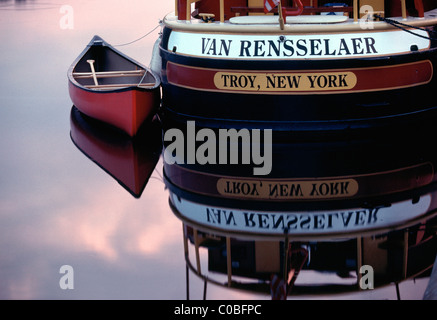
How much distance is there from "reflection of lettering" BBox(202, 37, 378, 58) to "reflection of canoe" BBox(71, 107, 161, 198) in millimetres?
1686

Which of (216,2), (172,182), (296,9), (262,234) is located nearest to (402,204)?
(262,234)

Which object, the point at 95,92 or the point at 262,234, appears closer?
the point at 262,234

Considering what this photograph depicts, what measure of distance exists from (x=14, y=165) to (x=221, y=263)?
4.00 meters

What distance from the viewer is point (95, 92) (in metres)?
11.6

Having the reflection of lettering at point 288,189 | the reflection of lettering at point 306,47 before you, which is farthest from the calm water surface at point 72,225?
the reflection of lettering at point 306,47

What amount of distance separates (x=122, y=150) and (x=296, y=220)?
130 inches

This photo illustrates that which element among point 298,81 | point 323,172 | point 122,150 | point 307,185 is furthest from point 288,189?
point 122,150

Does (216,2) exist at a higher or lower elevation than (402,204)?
→ higher

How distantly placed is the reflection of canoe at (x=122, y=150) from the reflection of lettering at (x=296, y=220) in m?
1.42

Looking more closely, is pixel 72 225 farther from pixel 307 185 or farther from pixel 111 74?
pixel 111 74

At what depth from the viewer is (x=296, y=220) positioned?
27.3 feet
